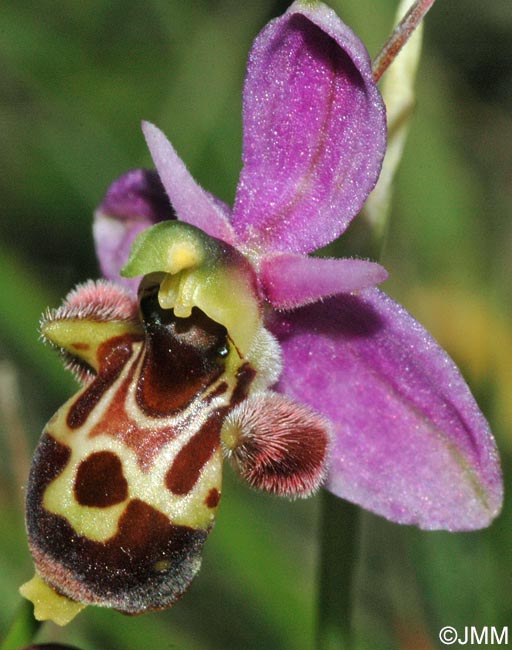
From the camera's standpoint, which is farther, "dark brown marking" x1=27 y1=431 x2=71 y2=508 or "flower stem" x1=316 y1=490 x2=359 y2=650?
"flower stem" x1=316 y1=490 x2=359 y2=650

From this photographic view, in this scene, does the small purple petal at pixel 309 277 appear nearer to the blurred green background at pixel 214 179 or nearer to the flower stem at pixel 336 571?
the flower stem at pixel 336 571

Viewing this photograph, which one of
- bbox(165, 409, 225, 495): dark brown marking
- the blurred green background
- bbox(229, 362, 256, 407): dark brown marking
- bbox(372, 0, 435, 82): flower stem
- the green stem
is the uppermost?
bbox(372, 0, 435, 82): flower stem

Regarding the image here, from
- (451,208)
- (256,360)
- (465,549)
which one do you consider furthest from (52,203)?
(256,360)

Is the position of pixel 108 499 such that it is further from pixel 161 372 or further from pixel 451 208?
pixel 451 208

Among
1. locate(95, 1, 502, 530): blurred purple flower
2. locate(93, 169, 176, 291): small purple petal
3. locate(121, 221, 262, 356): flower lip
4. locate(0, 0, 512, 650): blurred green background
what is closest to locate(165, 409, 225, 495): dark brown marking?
locate(121, 221, 262, 356): flower lip

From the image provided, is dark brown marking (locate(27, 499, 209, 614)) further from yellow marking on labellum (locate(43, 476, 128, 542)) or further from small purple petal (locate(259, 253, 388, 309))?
small purple petal (locate(259, 253, 388, 309))

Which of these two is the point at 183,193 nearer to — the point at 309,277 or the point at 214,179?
the point at 309,277

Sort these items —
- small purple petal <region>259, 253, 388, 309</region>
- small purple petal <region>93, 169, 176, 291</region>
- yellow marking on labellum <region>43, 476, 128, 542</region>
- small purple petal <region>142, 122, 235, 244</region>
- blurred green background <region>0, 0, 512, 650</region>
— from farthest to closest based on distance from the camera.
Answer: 1. blurred green background <region>0, 0, 512, 650</region>
2. small purple petal <region>93, 169, 176, 291</region>
3. small purple petal <region>142, 122, 235, 244</region>
4. small purple petal <region>259, 253, 388, 309</region>
5. yellow marking on labellum <region>43, 476, 128, 542</region>
